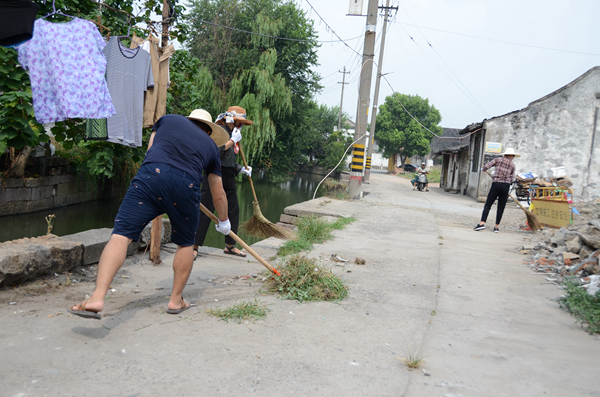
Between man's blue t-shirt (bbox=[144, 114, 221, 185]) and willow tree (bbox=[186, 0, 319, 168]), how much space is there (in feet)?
51.2

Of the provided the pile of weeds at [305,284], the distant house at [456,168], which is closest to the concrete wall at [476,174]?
the distant house at [456,168]

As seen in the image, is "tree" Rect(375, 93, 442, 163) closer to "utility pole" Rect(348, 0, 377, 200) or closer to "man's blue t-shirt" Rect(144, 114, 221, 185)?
"utility pole" Rect(348, 0, 377, 200)

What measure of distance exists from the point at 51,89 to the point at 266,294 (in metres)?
2.97

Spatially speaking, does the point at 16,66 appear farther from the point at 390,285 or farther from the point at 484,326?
the point at 484,326

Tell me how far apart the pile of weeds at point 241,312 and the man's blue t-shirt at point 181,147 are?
Result: 89cm

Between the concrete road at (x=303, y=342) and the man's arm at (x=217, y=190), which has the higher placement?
the man's arm at (x=217, y=190)

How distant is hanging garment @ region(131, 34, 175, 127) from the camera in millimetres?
4703

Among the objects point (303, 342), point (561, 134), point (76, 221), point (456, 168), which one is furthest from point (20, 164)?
point (456, 168)

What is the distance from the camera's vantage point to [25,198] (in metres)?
10.1

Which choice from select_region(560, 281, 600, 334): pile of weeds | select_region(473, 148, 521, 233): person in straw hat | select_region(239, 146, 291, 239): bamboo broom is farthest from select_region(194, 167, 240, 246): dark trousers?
select_region(473, 148, 521, 233): person in straw hat

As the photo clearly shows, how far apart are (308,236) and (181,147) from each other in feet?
11.0

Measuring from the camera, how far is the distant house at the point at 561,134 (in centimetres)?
1600

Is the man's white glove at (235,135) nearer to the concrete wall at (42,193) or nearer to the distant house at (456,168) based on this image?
the concrete wall at (42,193)

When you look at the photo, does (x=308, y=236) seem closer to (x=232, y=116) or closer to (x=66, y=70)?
(x=232, y=116)
